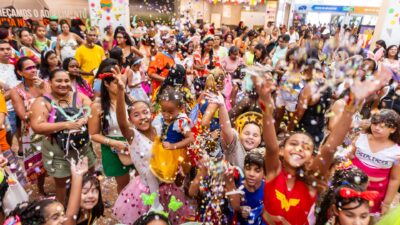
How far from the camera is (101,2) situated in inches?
247

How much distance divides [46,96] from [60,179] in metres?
0.73

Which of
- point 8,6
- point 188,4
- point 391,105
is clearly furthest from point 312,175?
Answer: point 188,4

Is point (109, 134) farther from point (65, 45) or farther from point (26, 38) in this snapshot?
point (65, 45)

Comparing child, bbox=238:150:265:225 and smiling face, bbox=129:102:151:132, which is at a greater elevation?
smiling face, bbox=129:102:151:132

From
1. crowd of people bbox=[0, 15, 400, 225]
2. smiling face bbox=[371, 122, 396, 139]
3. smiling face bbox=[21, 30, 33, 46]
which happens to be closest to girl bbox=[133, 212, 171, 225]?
crowd of people bbox=[0, 15, 400, 225]

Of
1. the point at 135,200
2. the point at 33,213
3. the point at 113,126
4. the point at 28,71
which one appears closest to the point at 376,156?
the point at 135,200

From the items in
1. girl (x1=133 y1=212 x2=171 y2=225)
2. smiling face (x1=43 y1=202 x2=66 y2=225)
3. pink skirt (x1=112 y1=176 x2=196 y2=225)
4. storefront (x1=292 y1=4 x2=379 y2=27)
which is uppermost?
storefront (x1=292 y1=4 x2=379 y2=27)

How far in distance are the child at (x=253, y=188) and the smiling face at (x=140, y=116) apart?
840mm

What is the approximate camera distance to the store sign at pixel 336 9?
55.4ft

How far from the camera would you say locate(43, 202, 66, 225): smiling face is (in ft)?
5.69

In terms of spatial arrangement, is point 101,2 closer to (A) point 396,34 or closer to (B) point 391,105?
(B) point 391,105

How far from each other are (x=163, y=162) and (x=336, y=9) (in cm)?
1838

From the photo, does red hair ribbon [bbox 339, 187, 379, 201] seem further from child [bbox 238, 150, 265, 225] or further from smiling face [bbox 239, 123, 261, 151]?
smiling face [bbox 239, 123, 261, 151]

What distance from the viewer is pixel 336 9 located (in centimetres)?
1756
